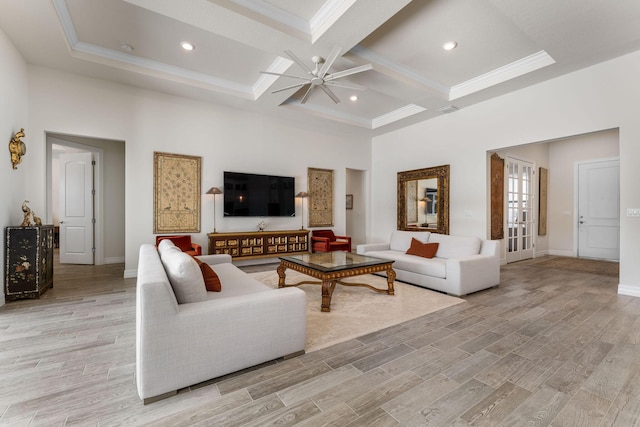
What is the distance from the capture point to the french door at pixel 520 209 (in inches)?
247

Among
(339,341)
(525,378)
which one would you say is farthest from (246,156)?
(525,378)

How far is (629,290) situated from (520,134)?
8.69 ft

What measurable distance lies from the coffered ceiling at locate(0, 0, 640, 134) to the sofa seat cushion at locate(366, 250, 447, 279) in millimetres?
2725

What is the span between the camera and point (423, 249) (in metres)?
4.64

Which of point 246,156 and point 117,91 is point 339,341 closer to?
point 246,156

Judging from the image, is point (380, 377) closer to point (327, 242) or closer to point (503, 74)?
point (327, 242)

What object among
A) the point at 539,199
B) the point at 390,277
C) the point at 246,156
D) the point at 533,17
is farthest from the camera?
the point at 539,199

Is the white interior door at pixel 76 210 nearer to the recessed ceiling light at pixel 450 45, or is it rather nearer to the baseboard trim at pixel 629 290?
the recessed ceiling light at pixel 450 45

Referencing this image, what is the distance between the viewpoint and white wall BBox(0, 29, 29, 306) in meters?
3.30

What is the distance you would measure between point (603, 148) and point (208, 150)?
28.3ft

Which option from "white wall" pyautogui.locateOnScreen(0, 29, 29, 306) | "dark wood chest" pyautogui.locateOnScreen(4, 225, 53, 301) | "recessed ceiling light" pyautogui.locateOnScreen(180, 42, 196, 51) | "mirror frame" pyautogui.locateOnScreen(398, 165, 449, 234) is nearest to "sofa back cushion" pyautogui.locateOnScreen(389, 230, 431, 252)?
"mirror frame" pyautogui.locateOnScreen(398, 165, 449, 234)

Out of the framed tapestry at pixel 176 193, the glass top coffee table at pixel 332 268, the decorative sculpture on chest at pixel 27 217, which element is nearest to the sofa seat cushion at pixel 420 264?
the glass top coffee table at pixel 332 268

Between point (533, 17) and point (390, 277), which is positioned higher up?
point (533, 17)

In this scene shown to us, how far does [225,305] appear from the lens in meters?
1.86
